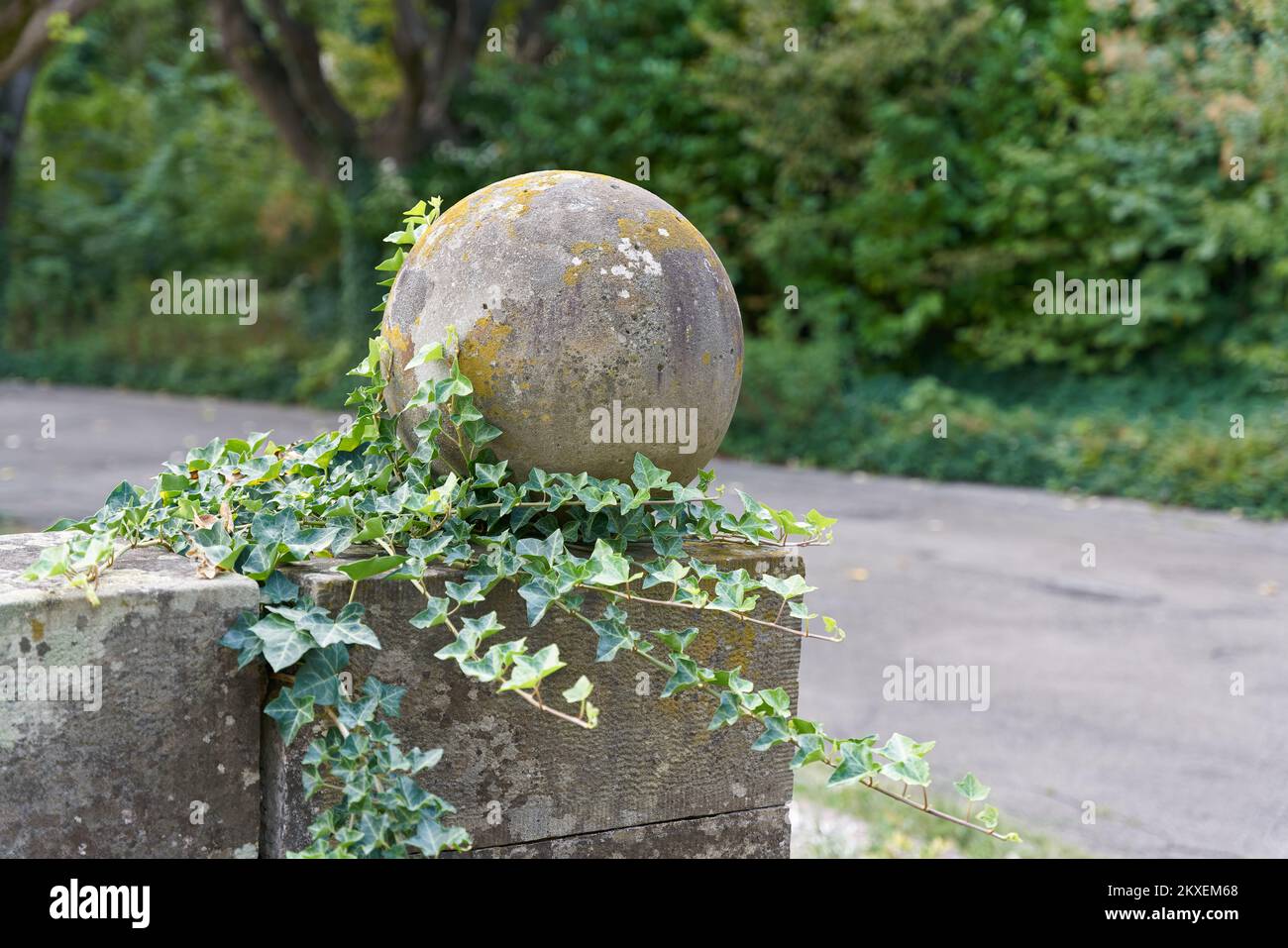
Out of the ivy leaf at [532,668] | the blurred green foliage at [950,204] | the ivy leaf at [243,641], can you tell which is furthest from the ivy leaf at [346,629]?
the blurred green foliage at [950,204]

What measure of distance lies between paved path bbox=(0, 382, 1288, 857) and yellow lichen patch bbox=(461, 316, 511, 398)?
9.67ft

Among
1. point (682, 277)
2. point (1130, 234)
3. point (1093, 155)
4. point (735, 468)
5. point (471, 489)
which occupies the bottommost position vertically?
point (735, 468)

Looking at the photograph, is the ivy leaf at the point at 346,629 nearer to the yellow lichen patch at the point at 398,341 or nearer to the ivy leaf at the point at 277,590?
the ivy leaf at the point at 277,590

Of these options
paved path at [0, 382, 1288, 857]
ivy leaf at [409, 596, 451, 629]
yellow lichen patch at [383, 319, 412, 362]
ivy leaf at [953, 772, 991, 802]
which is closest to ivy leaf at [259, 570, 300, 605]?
ivy leaf at [409, 596, 451, 629]

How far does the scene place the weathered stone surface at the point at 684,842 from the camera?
8.36 feet

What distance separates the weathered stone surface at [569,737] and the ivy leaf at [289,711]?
0.07 m

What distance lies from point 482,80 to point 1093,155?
796 centimetres

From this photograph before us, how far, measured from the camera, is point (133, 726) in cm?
220

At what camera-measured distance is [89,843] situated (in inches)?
86.4

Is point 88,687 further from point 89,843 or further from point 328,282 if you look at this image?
point 328,282

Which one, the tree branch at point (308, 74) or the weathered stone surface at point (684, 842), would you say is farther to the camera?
the tree branch at point (308, 74)

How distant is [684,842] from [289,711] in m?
0.96

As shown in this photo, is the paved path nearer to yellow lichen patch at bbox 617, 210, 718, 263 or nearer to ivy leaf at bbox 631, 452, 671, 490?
ivy leaf at bbox 631, 452, 671, 490
